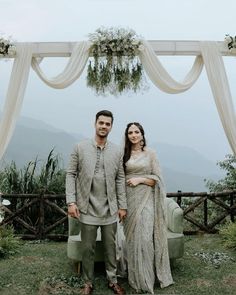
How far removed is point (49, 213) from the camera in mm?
6047

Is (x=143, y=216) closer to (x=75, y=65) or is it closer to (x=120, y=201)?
(x=120, y=201)

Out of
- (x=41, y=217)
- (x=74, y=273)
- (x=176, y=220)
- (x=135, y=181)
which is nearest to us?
(x=135, y=181)

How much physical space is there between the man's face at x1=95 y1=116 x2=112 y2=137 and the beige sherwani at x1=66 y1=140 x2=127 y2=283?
13cm

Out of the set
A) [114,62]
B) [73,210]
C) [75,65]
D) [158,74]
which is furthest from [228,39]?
[73,210]

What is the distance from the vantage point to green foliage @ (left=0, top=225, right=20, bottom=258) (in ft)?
16.0

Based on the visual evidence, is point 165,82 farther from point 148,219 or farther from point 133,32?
point 148,219

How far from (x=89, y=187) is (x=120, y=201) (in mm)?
307

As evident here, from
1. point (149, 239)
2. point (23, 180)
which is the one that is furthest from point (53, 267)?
point (23, 180)

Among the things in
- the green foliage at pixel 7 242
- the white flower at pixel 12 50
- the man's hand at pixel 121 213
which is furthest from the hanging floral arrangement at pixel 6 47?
the man's hand at pixel 121 213

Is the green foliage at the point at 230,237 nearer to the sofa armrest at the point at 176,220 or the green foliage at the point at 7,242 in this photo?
the sofa armrest at the point at 176,220

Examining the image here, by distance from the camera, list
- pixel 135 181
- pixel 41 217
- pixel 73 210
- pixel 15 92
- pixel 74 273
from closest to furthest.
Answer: pixel 73 210, pixel 135 181, pixel 74 273, pixel 15 92, pixel 41 217

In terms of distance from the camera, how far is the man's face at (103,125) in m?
3.48

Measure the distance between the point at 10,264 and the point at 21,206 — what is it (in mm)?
1536

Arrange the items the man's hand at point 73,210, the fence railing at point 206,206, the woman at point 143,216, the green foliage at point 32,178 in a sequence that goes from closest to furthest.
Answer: the man's hand at point 73,210 → the woman at point 143,216 → the fence railing at point 206,206 → the green foliage at point 32,178
